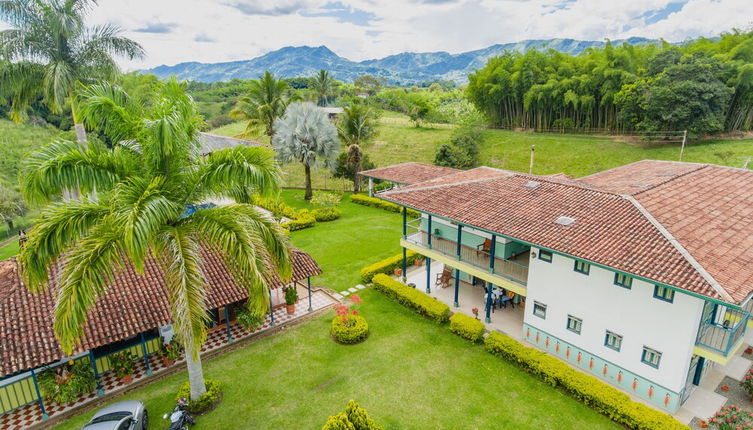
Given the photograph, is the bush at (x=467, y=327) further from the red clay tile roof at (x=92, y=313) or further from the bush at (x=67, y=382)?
the bush at (x=67, y=382)

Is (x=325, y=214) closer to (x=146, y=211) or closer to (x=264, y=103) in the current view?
(x=264, y=103)

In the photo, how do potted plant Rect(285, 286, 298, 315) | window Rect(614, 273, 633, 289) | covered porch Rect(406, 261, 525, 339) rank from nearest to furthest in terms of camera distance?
window Rect(614, 273, 633, 289)
covered porch Rect(406, 261, 525, 339)
potted plant Rect(285, 286, 298, 315)

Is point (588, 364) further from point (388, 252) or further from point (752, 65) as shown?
point (752, 65)

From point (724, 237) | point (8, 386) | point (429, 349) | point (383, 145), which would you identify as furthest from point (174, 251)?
point (383, 145)

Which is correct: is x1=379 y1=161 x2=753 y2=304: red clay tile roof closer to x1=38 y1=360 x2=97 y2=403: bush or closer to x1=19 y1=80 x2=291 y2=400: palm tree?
x1=19 y1=80 x2=291 y2=400: palm tree

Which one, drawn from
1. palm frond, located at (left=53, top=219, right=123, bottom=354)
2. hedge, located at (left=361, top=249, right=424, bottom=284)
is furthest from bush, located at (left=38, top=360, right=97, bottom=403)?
hedge, located at (left=361, top=249, right=424, bottom=284)

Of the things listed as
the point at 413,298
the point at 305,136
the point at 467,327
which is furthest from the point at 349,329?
the point at 305,136

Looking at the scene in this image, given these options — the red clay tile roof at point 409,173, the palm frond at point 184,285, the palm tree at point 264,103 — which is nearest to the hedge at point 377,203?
the red clay tile roof at point 409,173
